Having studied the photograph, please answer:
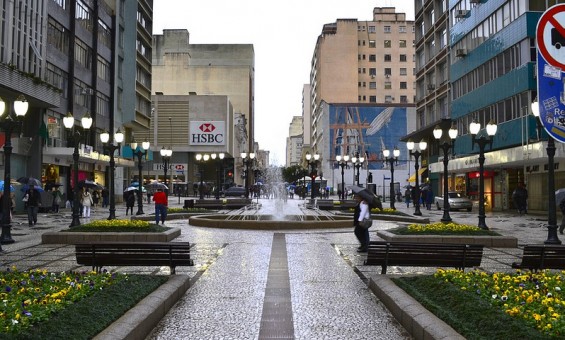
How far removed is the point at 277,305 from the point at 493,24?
37.8 metres

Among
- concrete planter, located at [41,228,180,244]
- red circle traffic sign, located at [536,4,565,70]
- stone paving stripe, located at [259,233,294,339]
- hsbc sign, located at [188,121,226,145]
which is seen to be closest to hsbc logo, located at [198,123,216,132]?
hsbc sign, located at [188,121,226,145]

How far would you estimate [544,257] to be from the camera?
919cm

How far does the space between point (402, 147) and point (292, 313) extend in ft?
292

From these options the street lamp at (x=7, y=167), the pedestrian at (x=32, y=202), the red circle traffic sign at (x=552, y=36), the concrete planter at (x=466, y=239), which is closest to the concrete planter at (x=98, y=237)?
the street lamp at (x=7, y=167)

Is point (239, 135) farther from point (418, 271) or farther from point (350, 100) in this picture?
point (418, 271)

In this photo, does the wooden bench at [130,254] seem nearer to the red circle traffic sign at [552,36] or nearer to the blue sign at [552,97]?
the blue sign at [552,97]

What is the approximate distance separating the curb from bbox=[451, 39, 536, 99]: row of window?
32404mm

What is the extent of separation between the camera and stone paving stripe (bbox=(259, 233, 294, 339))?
253 inches

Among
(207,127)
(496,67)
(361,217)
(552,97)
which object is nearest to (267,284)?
(361,217)

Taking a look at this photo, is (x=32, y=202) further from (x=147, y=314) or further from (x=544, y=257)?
(x=544, y=257)

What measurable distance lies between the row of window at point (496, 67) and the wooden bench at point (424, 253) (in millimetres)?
29281

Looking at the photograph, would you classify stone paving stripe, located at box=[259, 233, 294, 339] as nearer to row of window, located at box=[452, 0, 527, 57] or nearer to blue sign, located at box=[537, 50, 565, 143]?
blue sign, located at box=[537, 50, 565, 143]

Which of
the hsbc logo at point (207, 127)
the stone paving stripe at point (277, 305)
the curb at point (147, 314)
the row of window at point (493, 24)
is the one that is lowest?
the stone paving stripe at point (277, 305)

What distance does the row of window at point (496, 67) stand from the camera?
3483 cm
